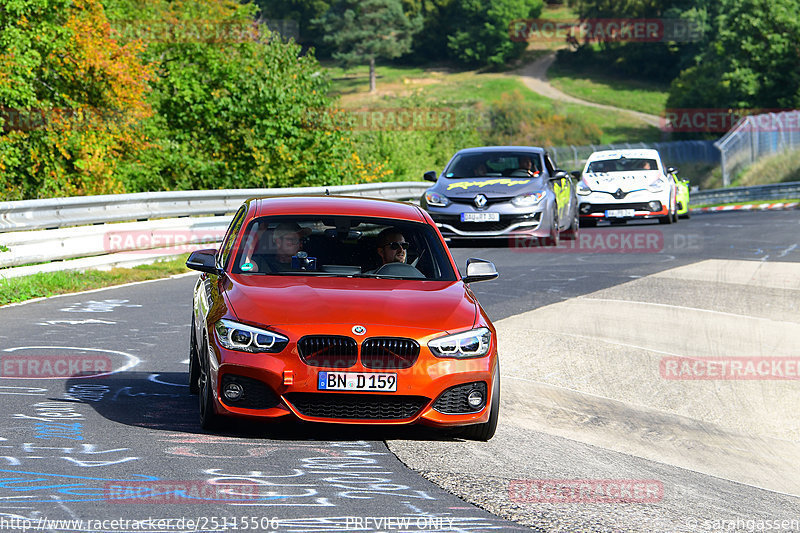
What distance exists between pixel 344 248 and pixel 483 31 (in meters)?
137

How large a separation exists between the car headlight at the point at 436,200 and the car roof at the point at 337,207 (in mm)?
10597

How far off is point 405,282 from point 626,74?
133406 mm

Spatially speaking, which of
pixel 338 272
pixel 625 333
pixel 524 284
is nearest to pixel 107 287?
pixel 524 284

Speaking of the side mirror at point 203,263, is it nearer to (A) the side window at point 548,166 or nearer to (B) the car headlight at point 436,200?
(B) the car headlight at point 436,200

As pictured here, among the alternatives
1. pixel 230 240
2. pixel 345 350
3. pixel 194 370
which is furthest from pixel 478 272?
pixel 194 370

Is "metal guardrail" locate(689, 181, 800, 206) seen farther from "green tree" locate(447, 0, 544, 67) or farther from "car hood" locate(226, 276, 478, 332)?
"green tree" locate(447, 0, 544, 67)

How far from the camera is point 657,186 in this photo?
26469mm

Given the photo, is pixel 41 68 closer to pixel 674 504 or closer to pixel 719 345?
pixel 719 345

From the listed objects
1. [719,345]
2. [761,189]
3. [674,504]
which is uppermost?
[674,504]

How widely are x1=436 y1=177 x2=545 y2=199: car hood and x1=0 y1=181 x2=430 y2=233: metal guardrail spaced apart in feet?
10.8

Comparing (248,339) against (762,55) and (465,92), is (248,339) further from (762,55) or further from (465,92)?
(465,92)

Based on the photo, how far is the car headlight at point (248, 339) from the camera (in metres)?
6.98

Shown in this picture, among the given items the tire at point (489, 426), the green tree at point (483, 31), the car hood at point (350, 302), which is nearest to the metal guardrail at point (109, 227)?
the car hood at point (350, 302)

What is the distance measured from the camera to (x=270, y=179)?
30.5 meters
